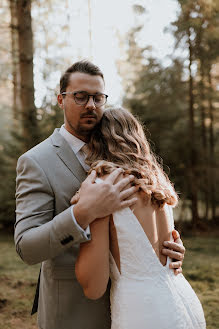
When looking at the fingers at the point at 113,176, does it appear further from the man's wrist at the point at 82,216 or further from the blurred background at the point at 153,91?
the blurred background at the point at 153,91

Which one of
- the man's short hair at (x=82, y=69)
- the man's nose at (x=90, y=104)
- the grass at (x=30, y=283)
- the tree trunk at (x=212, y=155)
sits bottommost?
the grass at (x=30, y=283)

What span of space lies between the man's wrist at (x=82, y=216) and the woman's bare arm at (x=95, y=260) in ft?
0.23

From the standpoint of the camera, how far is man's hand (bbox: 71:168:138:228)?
5.76 feet

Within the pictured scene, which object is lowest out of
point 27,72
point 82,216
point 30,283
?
point 30,283

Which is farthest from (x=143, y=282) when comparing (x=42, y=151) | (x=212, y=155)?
(x=212, y=155)

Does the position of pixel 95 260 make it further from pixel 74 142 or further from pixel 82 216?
pixel 74 142

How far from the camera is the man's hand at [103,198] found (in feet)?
5.76

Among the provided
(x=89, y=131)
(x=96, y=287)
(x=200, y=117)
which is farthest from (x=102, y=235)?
(x=200, y=117)

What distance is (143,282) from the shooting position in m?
1.90

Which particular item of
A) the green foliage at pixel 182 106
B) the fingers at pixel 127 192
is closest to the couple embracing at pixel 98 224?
the fingers at pixel 127 192

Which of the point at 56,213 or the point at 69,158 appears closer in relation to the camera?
the point at 56,213

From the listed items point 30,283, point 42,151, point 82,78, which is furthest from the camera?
point 30,283

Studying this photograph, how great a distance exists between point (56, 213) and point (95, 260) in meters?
0.42

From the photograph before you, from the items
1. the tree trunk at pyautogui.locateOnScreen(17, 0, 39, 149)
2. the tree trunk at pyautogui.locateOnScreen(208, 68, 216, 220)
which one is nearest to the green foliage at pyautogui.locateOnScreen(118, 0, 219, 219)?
the tree trunk at pyautogui.locateOnScreen(208, 68, 216, 220)
